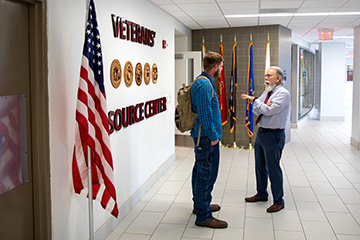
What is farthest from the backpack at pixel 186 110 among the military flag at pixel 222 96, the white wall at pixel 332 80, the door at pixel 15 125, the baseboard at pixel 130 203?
the white wall at pixel 332 80

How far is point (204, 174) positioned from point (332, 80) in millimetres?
9891

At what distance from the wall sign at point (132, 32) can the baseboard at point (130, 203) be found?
1.72 metres

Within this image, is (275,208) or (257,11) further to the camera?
(257,11)

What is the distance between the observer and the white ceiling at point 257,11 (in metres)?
5.27

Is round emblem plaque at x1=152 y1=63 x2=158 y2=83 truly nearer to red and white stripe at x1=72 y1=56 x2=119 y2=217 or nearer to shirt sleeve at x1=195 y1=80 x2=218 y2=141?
shirt sleeve at x1=195 y1=80 x2=218 y2=141

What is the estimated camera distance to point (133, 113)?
4.27m

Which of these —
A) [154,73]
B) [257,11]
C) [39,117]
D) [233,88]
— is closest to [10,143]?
[39,117]

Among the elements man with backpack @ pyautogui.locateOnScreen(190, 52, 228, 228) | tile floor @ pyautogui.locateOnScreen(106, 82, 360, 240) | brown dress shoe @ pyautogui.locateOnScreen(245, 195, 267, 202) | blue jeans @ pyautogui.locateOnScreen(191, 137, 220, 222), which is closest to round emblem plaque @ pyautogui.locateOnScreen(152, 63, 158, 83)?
tile floor @ pyautogui.locateOnScreen(106, 82, 360, 240)

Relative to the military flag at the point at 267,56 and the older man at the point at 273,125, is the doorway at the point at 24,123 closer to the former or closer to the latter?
the older man at the point at 273,125

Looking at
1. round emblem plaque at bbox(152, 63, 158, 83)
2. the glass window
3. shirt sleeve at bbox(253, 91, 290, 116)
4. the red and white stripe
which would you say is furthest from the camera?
the glass window

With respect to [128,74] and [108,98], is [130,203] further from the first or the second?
[128,74]

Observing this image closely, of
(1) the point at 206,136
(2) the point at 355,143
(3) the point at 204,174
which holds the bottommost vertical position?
(2) the point at 355,143

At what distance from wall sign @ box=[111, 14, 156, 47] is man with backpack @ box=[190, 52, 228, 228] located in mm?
916

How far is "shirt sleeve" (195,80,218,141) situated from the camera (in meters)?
3.46
